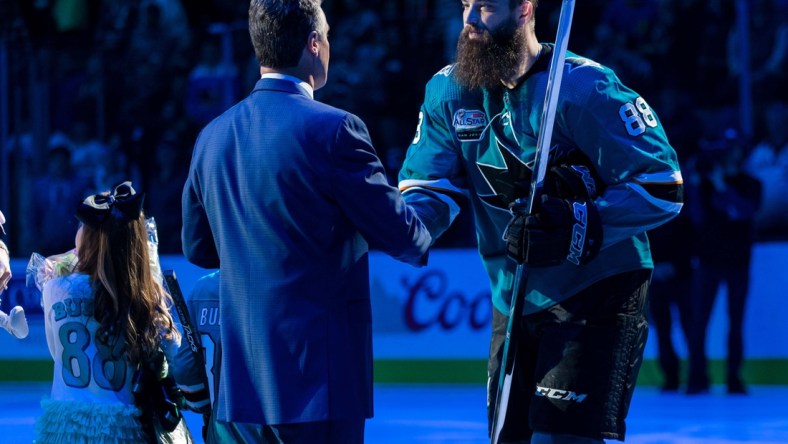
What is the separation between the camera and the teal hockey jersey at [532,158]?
3023mm

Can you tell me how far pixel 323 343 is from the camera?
2623 millimetres

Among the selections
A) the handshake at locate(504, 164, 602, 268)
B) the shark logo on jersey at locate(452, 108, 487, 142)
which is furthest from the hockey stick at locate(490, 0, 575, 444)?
the shark logo on jersey at locate(452, 108, 487, 142)

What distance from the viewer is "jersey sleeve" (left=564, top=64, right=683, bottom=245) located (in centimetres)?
301

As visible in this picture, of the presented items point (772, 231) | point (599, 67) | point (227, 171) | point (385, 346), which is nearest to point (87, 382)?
point (227, 171)

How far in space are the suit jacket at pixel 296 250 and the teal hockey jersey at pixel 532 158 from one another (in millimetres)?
582

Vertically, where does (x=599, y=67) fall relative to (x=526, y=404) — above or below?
above

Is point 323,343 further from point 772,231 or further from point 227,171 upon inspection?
point 772,231

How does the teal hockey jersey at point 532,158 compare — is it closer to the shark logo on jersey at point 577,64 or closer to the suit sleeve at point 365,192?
the shark logo on jersey at point 577,64

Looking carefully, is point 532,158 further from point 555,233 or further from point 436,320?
point 436,320

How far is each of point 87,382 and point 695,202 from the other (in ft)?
18.8

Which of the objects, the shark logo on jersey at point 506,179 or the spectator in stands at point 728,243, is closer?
the shark logo on jersey at point 506,179

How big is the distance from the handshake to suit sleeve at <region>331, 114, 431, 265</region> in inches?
14.1

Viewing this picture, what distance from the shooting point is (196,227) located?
2.85 m

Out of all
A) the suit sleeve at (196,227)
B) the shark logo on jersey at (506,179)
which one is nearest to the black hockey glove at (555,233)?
the shark logo on jersey at (506,179)
